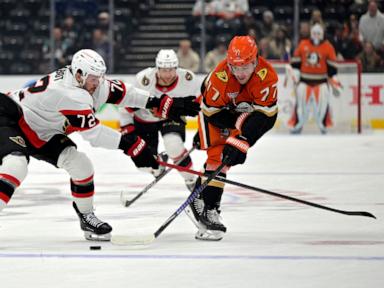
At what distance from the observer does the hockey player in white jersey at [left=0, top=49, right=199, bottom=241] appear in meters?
4.92

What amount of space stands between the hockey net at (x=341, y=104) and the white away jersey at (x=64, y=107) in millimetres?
6836

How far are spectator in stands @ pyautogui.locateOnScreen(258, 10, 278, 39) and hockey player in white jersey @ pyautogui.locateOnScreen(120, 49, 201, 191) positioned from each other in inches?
206

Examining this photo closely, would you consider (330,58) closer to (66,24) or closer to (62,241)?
(66,24)

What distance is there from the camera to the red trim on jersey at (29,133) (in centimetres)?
516

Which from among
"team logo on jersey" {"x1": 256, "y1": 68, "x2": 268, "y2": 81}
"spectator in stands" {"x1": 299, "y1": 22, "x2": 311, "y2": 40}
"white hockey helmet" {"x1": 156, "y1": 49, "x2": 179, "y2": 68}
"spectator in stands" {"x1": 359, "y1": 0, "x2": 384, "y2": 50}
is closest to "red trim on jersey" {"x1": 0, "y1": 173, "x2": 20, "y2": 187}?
"team logo on jersey" {"x1": 256, "y1": 68, "x2": 268, "y2": 81}

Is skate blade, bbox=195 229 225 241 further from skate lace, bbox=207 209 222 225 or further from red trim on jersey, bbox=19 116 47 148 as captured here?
red trim on jersey, bbox=19 116 47 148

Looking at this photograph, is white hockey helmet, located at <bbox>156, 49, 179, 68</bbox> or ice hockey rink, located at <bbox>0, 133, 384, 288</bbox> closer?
ice hockey rink, located at <bbox>0, 133, 384, 288</bbox>

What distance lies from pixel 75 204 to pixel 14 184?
0.47m

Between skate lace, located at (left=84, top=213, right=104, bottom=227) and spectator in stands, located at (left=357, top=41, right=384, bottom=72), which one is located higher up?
skate lace, located at (left=84, top=213, right=104, bottom=227)

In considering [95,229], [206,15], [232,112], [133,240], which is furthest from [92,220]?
[206,15]

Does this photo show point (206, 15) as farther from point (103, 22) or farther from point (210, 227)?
point (210, 227)

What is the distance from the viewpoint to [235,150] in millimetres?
5113

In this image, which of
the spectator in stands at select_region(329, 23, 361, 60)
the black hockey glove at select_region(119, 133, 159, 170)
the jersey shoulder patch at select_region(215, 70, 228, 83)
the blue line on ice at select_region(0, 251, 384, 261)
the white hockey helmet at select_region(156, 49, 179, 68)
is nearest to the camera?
the blue line on ice at select_region(0, 251, 384, 261)

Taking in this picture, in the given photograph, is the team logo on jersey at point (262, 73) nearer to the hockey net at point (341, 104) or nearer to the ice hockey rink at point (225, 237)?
the ice hockey rink at point (225, 237)
